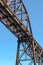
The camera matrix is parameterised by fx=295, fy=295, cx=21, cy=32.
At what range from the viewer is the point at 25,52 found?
38.0 metres

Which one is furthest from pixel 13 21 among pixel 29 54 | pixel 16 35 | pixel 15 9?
pixel 29 54

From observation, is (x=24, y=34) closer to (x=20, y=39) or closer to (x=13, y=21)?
(x=20, y=39)

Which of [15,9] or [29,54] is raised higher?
[15,9]

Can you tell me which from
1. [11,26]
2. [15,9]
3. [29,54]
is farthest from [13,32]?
[29,54]

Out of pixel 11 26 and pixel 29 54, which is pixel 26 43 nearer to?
pixel 29 54

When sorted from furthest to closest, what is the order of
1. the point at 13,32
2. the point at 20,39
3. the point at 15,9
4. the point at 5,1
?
1. the point at 20,39
2. the point at 13,32
3. the point at 15,9
4. the point at 5,1

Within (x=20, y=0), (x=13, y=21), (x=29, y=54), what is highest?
(x=20, y=0)

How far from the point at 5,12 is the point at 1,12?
404 mm

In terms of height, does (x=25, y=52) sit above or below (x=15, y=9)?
below

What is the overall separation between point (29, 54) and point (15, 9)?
33.5ft

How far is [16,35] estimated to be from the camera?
115ft

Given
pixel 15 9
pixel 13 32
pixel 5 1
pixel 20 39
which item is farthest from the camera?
pixel 20 39

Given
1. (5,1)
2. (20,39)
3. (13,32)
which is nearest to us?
(5,1)

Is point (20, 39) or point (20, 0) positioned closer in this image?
point (20, 0)
